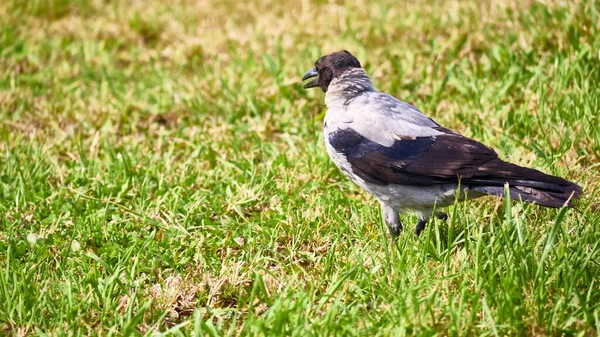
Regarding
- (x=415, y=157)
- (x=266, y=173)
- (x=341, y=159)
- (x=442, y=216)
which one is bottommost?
(x=266, y=173)

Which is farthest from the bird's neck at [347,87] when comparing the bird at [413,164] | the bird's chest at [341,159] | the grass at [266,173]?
the grass at [266,173]

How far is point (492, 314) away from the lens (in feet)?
10.3

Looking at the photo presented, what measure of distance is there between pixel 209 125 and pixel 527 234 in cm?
333

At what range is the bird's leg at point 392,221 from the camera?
160 inches

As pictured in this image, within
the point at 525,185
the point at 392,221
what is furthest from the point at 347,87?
the point at 525,185

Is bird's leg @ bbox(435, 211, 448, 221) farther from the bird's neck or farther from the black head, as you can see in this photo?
the black head

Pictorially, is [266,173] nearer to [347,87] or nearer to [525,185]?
[347,87]

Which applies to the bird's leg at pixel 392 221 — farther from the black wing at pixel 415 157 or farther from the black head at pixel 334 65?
the black head at pixel 334 65

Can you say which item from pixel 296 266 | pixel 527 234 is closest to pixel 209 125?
pixel 296 266

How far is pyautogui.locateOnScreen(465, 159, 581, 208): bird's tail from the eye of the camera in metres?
3.43

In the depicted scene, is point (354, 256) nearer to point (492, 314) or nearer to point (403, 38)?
point (492, 314)

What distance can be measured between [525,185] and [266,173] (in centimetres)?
195

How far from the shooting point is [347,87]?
438cm

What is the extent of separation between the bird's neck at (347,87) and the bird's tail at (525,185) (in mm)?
977
